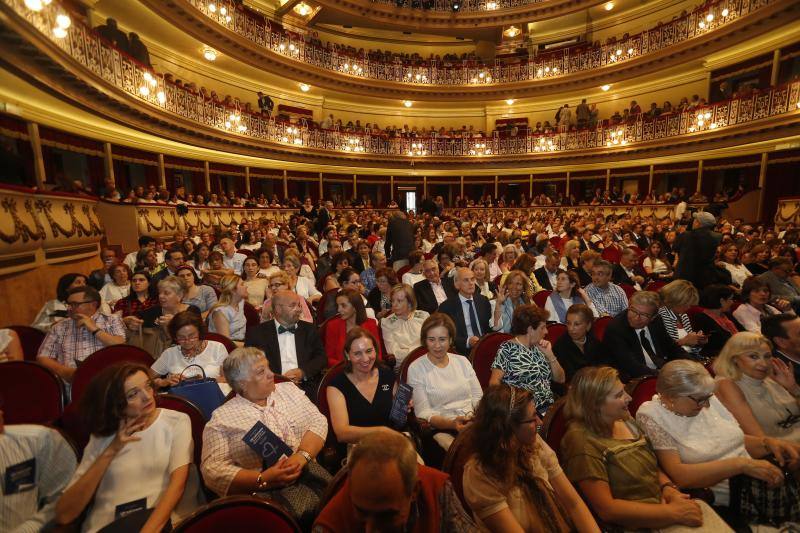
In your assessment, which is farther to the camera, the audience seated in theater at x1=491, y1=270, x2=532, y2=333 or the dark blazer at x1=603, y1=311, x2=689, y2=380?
the audience seated in theater at x1=491, y1=270, x2=532, y2=333

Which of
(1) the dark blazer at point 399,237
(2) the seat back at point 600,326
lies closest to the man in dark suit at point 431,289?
(2) the seat back at point 600,326

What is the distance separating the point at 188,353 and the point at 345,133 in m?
18.0

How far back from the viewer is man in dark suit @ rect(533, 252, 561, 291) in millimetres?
5754

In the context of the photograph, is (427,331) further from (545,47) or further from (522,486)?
(545,47)

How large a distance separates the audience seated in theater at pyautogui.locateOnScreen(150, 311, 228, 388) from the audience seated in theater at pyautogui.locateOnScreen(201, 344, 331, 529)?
0.91m

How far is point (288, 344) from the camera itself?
350 cm

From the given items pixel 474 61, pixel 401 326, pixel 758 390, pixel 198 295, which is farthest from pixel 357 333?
pixel 474 61

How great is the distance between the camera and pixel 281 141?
16984 mm

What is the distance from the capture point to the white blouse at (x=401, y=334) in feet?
12.9

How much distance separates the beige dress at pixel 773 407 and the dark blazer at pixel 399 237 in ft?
17.7

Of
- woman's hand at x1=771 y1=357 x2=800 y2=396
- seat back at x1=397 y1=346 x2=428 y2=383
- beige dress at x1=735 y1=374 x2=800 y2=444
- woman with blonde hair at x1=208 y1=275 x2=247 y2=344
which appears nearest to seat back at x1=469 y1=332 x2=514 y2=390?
seat back at x1=397 y1=346 x2=428 y2=383

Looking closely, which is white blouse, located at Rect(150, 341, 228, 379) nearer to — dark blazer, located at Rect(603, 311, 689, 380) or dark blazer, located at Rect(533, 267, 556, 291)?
dark blazer, located at Rect(603, 311, 689, 380)

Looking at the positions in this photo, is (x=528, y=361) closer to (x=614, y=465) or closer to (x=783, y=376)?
(x=614, y=465)

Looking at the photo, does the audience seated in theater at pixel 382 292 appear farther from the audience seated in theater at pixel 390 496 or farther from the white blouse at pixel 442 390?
the audience seated in theater at pixel 390 496
